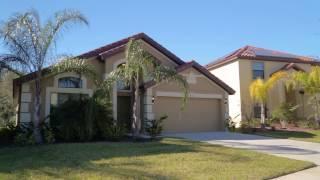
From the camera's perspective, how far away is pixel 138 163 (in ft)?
35.5

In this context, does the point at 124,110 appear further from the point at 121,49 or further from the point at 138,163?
the point at 138,163

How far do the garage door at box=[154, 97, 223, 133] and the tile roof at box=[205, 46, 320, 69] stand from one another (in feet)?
21.4

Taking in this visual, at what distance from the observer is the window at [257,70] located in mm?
28641

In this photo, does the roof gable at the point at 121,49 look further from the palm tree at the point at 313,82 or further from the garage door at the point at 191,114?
the palm tree at the point at 313,82

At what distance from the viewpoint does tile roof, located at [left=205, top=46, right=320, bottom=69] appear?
93.2ft

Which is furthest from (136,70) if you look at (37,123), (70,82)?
(37,123)

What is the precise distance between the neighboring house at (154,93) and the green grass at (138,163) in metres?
5.06

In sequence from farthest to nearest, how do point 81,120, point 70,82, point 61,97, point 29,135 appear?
point 70,82 → point 61,97 → point 81,120 → point 29,135

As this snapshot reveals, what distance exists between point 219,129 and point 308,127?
6243 mm

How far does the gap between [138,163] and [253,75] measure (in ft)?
64.1

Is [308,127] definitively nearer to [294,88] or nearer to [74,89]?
[294,88]

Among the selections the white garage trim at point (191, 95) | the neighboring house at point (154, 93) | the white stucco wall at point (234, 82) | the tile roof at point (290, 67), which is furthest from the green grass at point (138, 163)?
the tile roof at point (290, 67)

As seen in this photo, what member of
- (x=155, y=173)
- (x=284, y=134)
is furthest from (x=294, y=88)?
(x=155, y=173)

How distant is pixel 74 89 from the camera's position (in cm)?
1955
